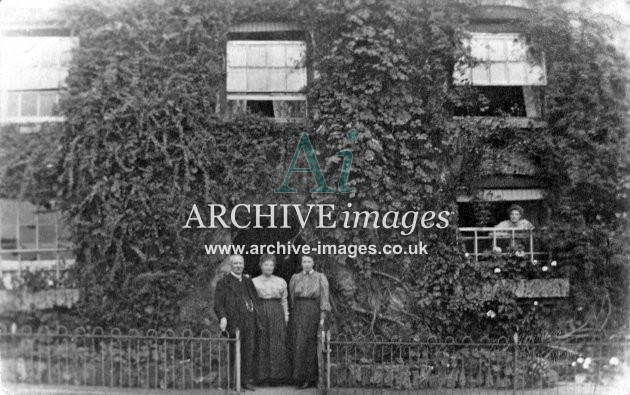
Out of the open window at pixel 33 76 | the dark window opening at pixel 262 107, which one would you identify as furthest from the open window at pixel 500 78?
the open window at pixel 33 76

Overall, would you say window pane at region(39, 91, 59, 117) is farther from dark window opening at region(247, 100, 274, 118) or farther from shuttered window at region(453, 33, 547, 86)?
shuttered window at region(453, 33, 547, 86)

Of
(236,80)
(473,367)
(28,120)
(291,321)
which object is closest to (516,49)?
(236,80)

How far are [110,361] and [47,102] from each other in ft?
10.8

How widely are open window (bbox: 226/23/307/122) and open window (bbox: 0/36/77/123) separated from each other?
80.2 inches

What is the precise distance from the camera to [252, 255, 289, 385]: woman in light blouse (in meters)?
7.99

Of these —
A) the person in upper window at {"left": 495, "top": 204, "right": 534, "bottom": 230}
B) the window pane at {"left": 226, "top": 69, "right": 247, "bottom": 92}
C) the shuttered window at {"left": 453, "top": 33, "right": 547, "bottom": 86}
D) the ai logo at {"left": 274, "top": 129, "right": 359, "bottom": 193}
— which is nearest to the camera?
the ai logo at {"left": 274, "top": 129, "right": 359, "bottom": 193}

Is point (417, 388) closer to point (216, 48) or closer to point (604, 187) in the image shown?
point (604, 187)

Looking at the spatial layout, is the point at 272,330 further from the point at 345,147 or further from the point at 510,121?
the point at 510,121

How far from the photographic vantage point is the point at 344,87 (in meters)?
8.33

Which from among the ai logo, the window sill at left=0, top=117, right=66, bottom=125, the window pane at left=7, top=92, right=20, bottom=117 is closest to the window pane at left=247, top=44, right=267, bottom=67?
the ai logo

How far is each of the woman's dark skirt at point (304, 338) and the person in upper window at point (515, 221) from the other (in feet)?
8.69

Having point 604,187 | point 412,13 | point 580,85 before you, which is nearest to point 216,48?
point 412,13

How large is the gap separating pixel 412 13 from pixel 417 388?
459cm

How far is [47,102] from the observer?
834 cm
